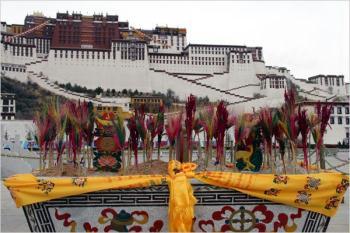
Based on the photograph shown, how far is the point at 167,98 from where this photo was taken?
4100 centimetres

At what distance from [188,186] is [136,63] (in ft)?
135

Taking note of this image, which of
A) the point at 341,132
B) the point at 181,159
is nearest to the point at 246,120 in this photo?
the point at 181,159

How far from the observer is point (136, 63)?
43875 millimetres

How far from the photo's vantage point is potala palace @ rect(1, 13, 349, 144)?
42219mm

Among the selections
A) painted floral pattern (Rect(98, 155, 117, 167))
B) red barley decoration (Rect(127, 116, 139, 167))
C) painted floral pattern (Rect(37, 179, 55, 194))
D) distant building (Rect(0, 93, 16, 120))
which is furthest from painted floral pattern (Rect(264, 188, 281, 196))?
distant building (Rect(0, 93, 16, 120))

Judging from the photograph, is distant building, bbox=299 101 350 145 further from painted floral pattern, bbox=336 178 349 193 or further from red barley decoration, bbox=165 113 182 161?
red barley decoration, bbox=165 113 182 161

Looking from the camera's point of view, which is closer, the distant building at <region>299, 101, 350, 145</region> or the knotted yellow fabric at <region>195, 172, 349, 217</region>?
the knotted yellow fabric at <region>195, 172, 349, 217</region>

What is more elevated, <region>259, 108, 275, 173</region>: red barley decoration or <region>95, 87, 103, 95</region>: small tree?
<region>95, 87, 103, 95</region>: small tree

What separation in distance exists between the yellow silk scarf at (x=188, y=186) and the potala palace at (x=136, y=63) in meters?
34.9

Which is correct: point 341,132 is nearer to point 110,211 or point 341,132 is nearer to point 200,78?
point 200,78

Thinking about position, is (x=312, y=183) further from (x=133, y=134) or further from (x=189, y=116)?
(x=133, y=134)

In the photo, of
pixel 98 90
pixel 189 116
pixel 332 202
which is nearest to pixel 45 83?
pixel 98 90

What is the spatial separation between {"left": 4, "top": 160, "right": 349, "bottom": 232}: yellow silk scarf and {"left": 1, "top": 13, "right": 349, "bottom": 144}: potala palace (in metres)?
34.9

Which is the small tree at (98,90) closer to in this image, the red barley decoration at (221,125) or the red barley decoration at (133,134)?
the red barley decoration at (133,134)
